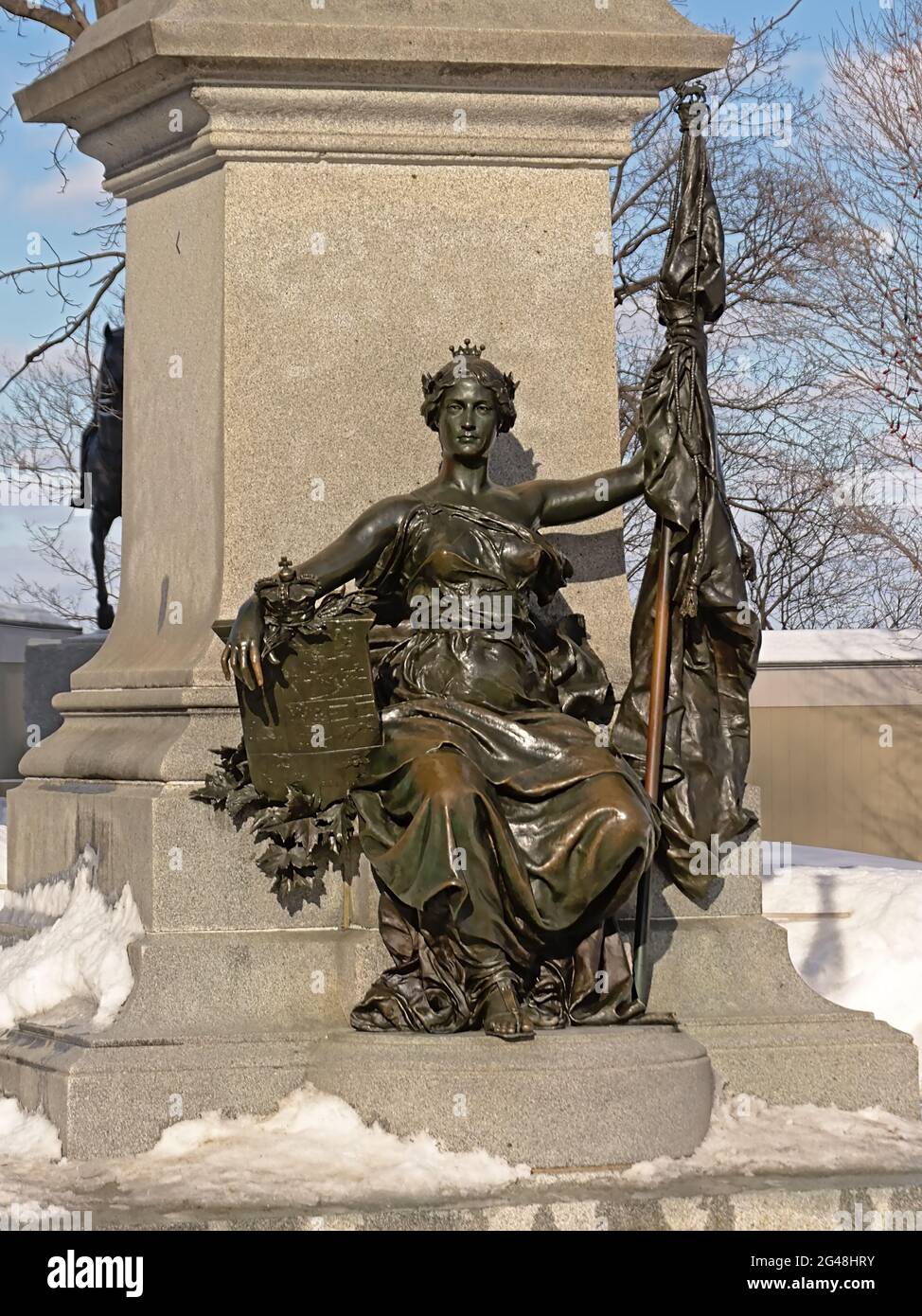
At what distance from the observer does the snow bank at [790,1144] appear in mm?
5898

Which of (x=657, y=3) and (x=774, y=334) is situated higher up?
(x=774, y=334)

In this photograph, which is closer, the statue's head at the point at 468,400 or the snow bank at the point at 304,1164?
the snow bank at the point at 304,1164

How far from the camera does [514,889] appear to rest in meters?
6.11

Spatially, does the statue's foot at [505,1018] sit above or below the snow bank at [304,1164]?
above

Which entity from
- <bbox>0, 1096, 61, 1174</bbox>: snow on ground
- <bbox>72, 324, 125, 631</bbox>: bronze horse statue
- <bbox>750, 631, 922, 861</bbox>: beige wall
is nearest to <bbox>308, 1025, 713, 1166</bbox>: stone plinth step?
<bbox>0, 1096, 61, 1174</bbox>: snow on ground

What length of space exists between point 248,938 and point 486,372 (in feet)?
6.54

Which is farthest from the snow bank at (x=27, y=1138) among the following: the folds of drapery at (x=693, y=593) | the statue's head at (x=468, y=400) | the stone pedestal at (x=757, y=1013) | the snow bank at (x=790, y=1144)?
the statue's head at (x=468, y=400)

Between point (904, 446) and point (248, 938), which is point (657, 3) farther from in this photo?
point (904, 446)

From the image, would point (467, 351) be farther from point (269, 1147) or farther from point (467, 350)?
point (269, 1147)

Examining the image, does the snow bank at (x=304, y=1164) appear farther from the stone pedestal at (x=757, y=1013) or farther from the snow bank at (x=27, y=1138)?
the stone pedestal at (x=757, y=1013)

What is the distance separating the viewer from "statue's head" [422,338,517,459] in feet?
22.3

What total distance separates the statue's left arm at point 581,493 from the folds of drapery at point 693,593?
67 mm
